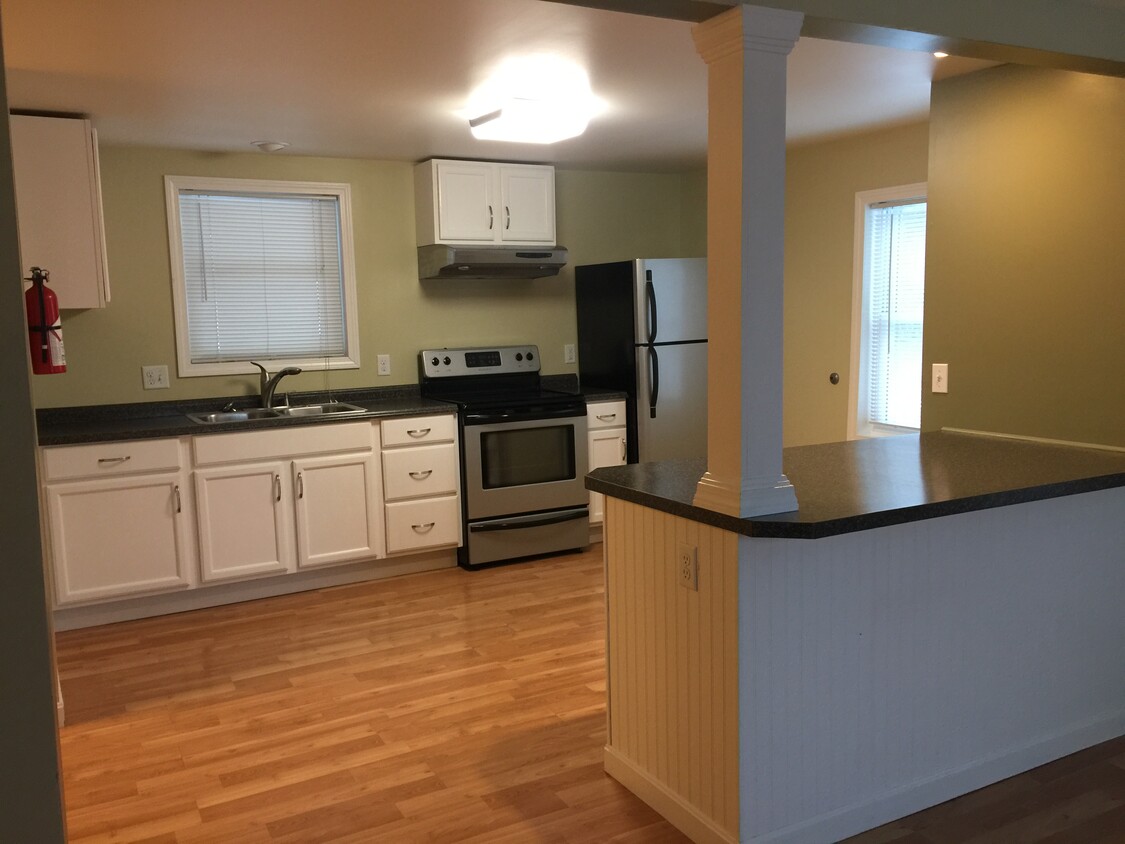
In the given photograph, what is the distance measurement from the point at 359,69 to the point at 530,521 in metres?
2.55

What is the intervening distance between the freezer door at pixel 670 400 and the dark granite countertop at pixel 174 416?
3.69 feet

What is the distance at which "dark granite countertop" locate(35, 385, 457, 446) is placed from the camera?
4027 millimetres

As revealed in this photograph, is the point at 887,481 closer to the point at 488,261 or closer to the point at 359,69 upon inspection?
the point at 359,69

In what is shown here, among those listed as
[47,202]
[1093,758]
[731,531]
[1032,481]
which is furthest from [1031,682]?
[47,202]

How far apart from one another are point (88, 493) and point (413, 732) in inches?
75.8

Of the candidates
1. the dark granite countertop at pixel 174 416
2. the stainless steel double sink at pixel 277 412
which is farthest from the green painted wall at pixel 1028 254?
the stainless steel double sink at pixel 277 412

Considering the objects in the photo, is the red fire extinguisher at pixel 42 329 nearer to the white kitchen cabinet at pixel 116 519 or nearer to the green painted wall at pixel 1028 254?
the white kitchen cabinet at pixel 116 519

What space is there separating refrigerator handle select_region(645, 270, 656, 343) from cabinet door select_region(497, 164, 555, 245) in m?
0.60

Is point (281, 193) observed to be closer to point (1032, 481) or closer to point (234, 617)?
point (234, 617)

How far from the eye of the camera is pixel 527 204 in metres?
5.18

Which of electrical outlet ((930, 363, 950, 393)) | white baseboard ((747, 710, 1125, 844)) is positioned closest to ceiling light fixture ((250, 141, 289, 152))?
electrical outlet ((930, 363, 950, 393))

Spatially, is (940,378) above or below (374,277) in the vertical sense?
below

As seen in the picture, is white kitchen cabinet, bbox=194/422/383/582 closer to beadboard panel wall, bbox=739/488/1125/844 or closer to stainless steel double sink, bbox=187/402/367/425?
stainless steel double sink, bbox=187/402/367/425

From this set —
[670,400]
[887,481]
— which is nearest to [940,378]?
[887,481]
